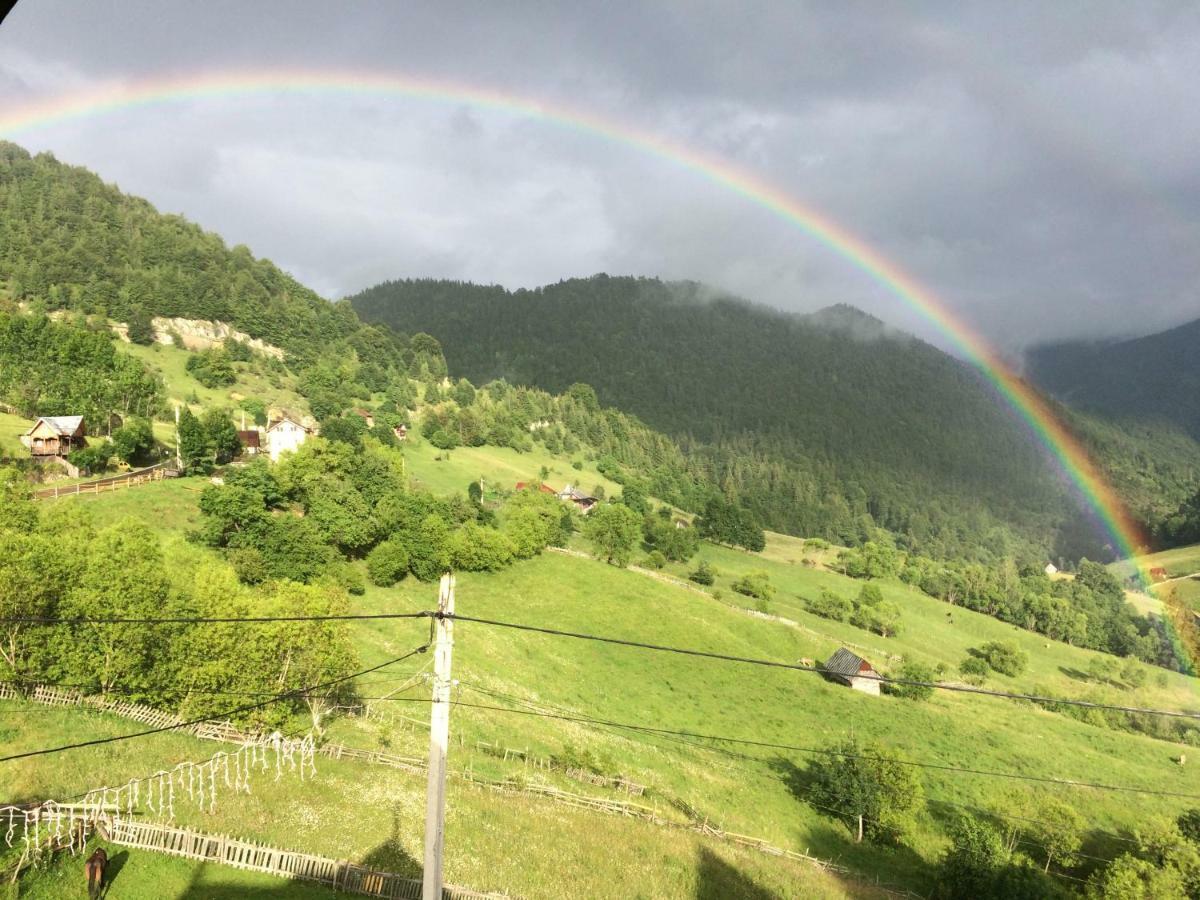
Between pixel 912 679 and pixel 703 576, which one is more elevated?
pixel 703 576

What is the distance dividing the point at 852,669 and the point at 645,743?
96.5ft

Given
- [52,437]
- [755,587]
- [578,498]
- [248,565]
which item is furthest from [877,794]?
[578,498]

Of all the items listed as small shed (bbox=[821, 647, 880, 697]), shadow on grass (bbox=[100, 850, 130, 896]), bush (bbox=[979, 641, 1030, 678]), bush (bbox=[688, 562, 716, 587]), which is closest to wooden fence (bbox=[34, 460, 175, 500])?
shadow on grass (bbox=[100, 850, 130, 896])

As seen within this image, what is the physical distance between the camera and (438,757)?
505 inches

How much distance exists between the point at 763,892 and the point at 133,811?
2394 centimetres

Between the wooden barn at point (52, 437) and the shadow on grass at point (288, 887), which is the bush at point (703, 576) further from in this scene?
the shadow on grass at point (288, 887)

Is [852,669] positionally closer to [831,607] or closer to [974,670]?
[974,670]

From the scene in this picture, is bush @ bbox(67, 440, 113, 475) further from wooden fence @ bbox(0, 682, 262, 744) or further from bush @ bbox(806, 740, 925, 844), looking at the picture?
bush @ bbox(806, 740, 925, 844)

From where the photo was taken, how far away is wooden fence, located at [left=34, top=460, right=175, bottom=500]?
57688 mm

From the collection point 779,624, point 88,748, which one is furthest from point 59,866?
point 779,624

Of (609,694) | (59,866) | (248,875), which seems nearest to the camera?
(59,866)

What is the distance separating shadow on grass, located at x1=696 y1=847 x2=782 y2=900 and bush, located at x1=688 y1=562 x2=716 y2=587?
71.1 meters

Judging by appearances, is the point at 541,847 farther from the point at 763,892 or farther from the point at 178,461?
the point at 178,461

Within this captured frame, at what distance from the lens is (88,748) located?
86.3 feet
